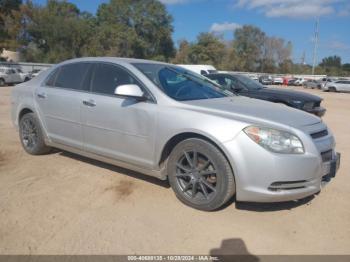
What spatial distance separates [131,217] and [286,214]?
5.37 feet

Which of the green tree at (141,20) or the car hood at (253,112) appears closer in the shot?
the car hood at (253,112)

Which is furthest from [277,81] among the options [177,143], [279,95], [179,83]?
[177,143]

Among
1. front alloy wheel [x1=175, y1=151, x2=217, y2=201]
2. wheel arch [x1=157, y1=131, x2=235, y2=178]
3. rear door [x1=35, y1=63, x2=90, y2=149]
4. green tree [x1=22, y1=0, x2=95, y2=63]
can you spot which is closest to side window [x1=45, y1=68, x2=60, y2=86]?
rear door [x1=35, y1=63, x2=90, y2=149]

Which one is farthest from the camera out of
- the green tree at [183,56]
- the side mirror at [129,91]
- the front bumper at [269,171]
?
the green tree at [183,56]

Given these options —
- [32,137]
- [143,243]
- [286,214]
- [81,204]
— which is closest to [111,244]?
[143,243]

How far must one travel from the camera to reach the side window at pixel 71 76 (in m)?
5.11

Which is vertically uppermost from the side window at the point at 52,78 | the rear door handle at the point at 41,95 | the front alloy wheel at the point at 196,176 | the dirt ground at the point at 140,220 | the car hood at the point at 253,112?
the side window at the point at 52,78

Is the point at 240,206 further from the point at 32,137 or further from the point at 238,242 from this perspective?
the point at 32,137

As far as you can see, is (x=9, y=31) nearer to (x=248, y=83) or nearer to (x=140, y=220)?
(x=248, y=83)

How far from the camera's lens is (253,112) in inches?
158

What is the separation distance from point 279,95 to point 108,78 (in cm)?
598

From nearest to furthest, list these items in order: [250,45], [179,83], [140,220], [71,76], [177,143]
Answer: [140,220]
[177,143]
[179,83]
[71,76]
[250,45]

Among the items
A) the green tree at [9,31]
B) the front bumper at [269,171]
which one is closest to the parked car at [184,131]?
the front bumper at [269,171]

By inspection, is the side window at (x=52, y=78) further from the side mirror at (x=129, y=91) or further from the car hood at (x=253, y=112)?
the car hood at (x=253, y=112)
